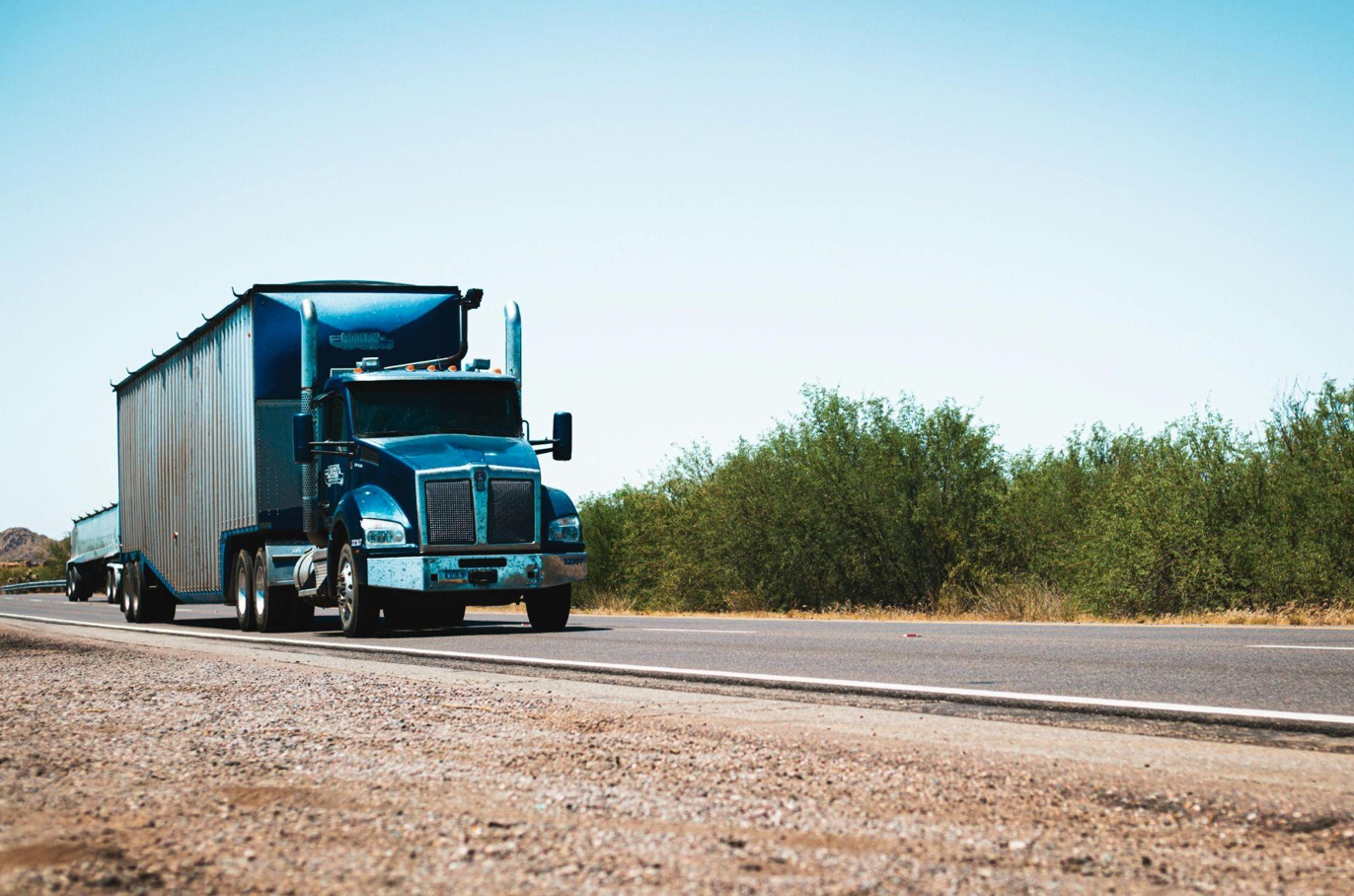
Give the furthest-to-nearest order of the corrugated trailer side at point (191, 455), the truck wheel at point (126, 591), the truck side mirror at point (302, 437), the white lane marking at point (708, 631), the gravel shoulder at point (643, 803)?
the truck wheel at point (126, 591), the corrugated trailer side at point (191, 455), the truck side mirror at point (302, 437), the white lane marking at point (708, 631), the gravel shoulder at point (643, 803)

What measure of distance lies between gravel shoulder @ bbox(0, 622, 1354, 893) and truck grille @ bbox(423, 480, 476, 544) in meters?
7.78

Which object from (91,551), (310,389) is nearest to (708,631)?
(310,389)

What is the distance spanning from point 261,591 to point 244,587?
83cm

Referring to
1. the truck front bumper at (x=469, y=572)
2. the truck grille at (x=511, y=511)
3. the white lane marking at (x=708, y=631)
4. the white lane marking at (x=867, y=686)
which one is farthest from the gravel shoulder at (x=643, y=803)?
the truck grille at (x=511, y=511)

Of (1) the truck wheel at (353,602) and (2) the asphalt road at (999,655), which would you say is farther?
(1) the truck wheel at (353,602)

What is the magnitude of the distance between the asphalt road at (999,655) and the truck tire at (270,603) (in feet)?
3.82

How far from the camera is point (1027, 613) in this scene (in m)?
22.0

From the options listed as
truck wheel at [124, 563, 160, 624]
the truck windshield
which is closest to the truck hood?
the truck windshield

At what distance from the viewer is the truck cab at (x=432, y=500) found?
15.5m

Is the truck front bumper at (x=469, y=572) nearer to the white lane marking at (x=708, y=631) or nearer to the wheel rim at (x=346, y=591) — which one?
the wheel rim at (x=346, y=591)

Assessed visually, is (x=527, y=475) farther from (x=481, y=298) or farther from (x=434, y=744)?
(x=434, y=744)

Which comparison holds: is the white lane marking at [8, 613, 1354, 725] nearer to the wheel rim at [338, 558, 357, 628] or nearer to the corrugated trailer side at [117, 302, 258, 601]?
the wheel rim at [338, 558, 357, 628]

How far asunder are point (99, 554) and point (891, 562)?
2441 centimetres

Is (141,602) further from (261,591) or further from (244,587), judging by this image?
(261,591)
